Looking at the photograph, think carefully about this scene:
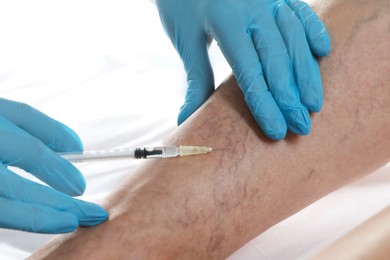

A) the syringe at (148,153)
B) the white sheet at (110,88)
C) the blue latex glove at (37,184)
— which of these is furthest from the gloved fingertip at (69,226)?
the white sheet at (110,88)

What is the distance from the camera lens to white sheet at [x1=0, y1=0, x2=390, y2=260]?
1586 millimetres

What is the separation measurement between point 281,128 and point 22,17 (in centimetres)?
178

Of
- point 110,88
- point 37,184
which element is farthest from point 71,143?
point 110,88

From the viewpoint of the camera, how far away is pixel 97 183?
1.85 meters

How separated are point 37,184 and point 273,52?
61 centimetres

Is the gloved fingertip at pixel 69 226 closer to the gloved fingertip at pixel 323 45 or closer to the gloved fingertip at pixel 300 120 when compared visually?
the gloved fingertip at pixel 300 120

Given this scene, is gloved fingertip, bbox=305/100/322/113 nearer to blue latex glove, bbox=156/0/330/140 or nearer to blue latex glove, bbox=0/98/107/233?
blue latex glove, bbox=156/0/330/140

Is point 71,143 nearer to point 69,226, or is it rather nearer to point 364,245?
point 69,226

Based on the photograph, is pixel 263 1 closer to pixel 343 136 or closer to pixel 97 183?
pixel 343 136


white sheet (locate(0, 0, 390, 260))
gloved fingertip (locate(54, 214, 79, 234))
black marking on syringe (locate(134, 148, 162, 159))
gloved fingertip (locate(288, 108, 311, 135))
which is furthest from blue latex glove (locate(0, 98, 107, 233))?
gloved fingertip (locate(288, 108, 311, 135))

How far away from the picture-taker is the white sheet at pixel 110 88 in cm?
159

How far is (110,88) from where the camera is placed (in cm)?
222

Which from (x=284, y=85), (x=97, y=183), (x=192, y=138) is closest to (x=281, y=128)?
(x=284, y=85)

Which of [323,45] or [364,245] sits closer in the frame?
[364,245]
